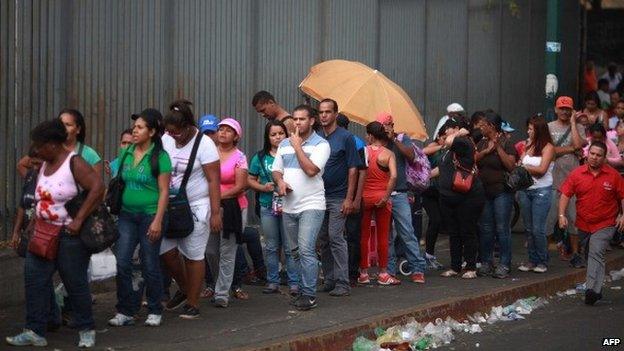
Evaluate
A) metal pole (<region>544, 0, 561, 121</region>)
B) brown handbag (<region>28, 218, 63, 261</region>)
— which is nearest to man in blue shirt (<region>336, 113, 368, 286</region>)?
brown handbag (<region>28, 218, 63, 261</region>)

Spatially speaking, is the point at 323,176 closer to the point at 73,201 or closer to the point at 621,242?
the point at 73,201

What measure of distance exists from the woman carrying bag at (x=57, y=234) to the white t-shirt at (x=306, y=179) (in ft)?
8.65

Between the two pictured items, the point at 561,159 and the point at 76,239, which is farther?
the point at 561,159

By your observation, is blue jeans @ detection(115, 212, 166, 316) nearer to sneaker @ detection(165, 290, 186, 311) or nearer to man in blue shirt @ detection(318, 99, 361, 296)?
sneaker @ detection(165, 290, 186, 311)

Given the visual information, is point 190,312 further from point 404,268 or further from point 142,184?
point 404,268

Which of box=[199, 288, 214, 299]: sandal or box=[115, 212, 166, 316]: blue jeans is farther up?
box=[115, 212, 166, 316]: blue jeans

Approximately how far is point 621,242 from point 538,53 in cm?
527

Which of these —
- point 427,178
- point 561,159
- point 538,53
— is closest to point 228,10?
point 427,178

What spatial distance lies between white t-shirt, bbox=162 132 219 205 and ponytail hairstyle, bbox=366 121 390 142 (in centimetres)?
279

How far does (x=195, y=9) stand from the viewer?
15047 mm

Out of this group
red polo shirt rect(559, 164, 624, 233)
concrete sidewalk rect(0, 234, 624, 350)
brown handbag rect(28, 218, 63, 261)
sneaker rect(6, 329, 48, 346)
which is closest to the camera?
brown handbag rect(28, 218, 63, 261)

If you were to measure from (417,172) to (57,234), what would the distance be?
595 cm

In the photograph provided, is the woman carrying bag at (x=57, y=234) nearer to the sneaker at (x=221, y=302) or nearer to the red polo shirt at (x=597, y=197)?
the sneaker at (x=221, y=302)

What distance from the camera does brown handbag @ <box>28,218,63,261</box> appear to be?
9891mm
